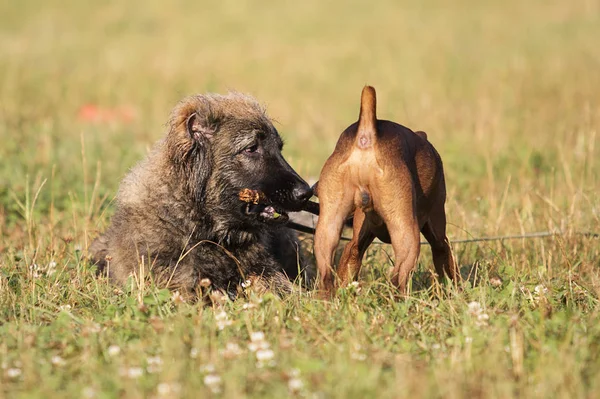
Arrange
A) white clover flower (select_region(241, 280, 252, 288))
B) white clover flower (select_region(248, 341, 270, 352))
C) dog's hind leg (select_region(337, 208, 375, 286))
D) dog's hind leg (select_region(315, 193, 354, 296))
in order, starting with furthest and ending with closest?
white clover flower (select_region(241, 280, 252, 288))
dog's hind leg (select_region(337, 208, 375, 286))
dog's hind leg (select_region(315, 193, 354, 296))
white clover flower (select_region(248, 341, 270, 352))

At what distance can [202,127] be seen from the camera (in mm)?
5375

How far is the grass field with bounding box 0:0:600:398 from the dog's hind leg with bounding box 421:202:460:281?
26 centimetres

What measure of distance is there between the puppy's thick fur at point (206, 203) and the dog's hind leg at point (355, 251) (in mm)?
492

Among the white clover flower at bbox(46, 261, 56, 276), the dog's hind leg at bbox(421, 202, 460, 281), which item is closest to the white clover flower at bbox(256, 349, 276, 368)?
the dog's hind leg at bbox(421, 202, 460, 281)

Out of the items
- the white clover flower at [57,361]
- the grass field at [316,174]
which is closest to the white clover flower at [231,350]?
the grass field at [316,174]

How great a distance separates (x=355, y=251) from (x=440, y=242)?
0.54 m

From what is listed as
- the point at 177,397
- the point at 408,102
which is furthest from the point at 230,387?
the point at 408,102

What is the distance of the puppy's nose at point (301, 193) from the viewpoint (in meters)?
5.17

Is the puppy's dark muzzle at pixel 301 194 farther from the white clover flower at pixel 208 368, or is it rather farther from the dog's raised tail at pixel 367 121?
the white clover flower at pixel 208 368

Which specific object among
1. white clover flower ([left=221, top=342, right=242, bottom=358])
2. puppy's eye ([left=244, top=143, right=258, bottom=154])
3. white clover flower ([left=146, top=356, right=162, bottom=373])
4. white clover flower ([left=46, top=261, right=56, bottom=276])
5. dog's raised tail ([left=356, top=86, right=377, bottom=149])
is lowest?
white clover flower ([left=46, top=261, right=56, bottom=276])

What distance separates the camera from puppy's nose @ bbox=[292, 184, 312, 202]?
517 cm

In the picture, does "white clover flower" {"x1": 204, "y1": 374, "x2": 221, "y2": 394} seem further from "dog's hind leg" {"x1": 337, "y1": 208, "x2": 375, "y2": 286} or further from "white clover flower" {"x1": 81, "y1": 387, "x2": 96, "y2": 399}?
"dog's hind leg" {"x1": 337, "y1": 208, "x2": 375, "y2": 286}

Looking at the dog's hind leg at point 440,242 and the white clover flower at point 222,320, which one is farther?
the dog's hind leg at point 440,242

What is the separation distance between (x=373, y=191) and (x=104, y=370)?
63.5 inches
